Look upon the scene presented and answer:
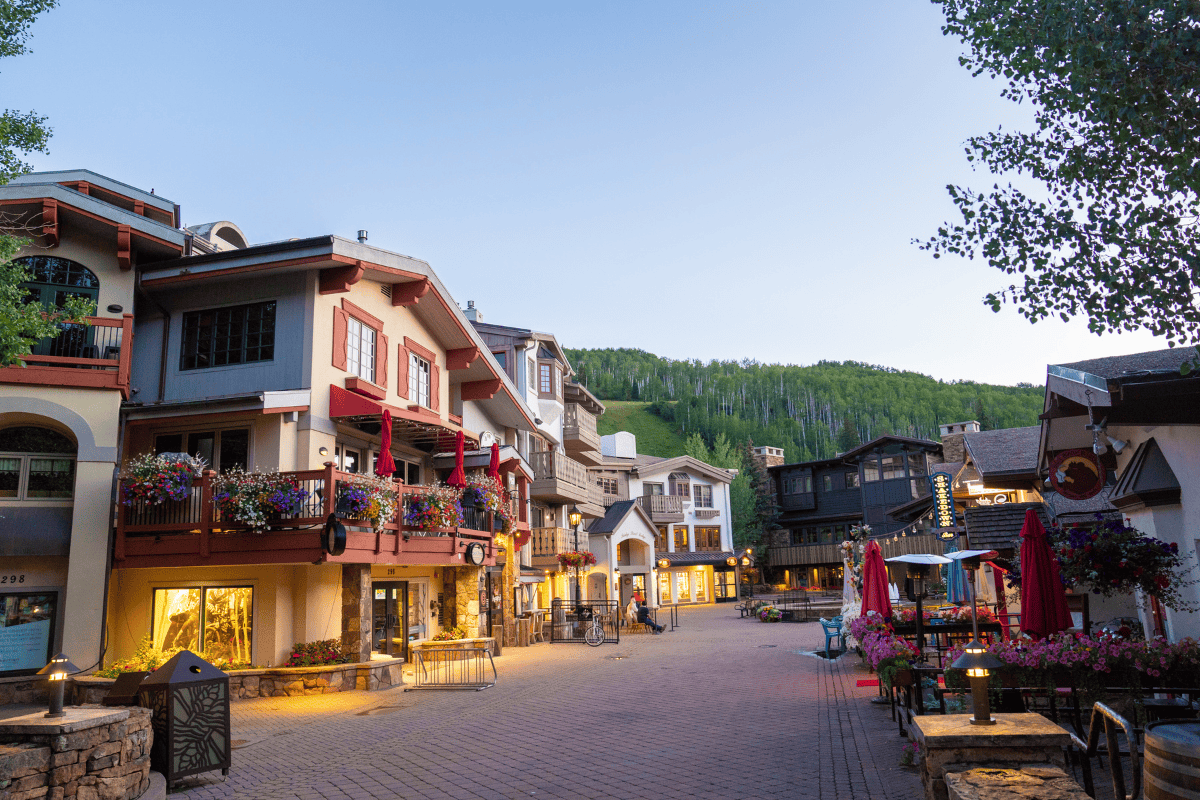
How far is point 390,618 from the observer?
19469 millimetres

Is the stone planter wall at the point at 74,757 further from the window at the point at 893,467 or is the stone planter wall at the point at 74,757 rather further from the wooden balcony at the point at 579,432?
the window at the point at 893,467

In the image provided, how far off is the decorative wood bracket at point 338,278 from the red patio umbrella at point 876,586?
1184 cm

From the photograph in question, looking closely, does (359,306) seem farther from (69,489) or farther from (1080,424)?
(1080,424)

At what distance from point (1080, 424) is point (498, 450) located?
539 inches

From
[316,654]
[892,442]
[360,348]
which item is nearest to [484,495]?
[360,348]

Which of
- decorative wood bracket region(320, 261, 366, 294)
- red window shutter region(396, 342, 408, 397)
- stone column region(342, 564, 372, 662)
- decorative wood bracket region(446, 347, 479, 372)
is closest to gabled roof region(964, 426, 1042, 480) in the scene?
decorative wood bracket region(446, 347, 479, 372)

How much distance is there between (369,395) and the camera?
59.4 ft

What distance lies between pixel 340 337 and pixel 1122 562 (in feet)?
47.5

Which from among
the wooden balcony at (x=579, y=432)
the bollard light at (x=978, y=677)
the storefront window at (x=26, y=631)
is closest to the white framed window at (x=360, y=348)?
the storefront window at (x=26, y=631)

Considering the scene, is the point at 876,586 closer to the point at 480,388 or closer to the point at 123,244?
the point at 480,388

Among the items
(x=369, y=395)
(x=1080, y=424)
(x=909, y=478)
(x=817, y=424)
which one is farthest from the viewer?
(x=817, y=424)

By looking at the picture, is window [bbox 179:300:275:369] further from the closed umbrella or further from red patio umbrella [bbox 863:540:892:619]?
the closed umbrella

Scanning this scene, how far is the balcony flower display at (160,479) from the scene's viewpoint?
47.4 feet

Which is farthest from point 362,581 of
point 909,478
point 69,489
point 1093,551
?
point 909,478
